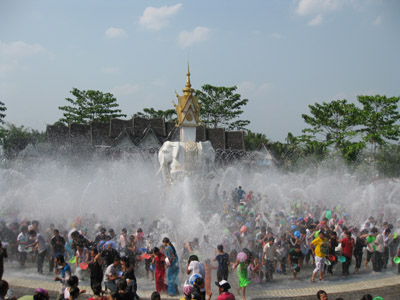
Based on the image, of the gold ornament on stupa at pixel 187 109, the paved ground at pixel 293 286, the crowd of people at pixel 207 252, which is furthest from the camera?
the gold ornament on stupa at pixel 187 109

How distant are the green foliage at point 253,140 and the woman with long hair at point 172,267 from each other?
144 ft

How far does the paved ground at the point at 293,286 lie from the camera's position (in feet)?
29.5

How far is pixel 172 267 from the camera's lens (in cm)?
854

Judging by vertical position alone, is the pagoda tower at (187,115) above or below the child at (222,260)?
above

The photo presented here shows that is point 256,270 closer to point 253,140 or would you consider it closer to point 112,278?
point 112,278

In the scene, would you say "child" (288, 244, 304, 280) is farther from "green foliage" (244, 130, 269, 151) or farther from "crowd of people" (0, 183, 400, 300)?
"green foliage" (244, 130, 269, 151)

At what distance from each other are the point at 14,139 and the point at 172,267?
42.9 meters

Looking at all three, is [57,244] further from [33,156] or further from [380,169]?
[380,169]

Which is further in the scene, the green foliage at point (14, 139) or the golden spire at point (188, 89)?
the green foliage at point (14, 139)

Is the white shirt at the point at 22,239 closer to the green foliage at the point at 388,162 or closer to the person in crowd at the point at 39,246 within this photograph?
the person in crowd at the point at 39,246

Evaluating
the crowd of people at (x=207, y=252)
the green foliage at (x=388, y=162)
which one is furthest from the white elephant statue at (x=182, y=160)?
the green foliage at (x=388, y=162)

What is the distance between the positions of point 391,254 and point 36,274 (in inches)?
407

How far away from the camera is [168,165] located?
1652cm

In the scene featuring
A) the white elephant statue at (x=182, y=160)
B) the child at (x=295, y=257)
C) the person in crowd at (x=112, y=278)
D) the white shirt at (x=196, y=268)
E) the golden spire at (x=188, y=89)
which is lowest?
the child at (x=295, y=257)
